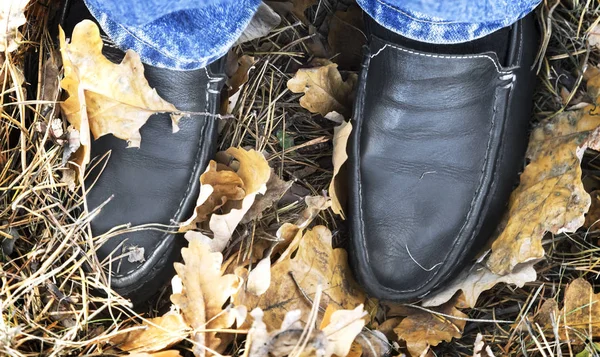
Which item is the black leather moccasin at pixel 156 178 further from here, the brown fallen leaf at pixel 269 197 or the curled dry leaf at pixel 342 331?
the curled dry leaf at pixel 342 331

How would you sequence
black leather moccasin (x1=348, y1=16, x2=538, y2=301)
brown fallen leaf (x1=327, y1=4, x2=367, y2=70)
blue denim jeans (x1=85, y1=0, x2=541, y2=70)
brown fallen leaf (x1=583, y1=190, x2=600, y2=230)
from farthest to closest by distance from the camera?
brown fallen leaf (x1=327, y1=4, x2=367, y2=70) < brown fallen leaf (x1=583, y1=190, x2=600, y2=230) < black leather moccasin (x1=348, y1=16, x2=538, y2=301) < blue denim jeans (x1=85, y1=0, x2=541, y2=70)

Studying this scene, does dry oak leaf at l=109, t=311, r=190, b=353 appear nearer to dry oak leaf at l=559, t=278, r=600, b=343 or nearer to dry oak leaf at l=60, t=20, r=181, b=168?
dry oak leaf at l=60, t=20, r=181, b=168

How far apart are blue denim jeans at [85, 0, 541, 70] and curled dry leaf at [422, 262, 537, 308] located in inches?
19.4

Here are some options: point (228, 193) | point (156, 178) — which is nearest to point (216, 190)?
point (228, 193)

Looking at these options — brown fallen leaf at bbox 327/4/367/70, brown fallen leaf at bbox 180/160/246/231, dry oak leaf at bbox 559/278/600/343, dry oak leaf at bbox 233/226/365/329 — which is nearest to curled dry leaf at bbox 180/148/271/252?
brown fallen leaf at bbox 180/160/246/231

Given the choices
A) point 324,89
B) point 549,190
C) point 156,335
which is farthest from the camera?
point 324,89

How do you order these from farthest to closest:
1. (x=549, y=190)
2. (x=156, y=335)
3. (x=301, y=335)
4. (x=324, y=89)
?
1. (x=324, y=89)
2. (x=549, y=190)
3. (x=156, y=335)
4. (x=301, y=335)

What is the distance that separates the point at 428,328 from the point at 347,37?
2.37ft

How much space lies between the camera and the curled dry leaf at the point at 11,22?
122cm

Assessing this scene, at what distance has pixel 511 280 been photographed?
4.12 ft

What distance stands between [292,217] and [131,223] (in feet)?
1.15

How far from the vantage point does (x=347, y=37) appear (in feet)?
4.97

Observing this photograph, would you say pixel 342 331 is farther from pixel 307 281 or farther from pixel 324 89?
pixel 324 89

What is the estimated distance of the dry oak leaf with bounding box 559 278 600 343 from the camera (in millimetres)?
1260
